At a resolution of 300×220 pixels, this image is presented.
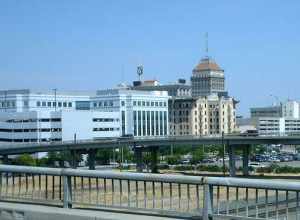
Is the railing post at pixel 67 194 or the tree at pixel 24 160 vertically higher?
the railing post at pixel 67 194

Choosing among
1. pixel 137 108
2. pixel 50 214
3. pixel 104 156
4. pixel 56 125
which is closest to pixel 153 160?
pixel 104 156

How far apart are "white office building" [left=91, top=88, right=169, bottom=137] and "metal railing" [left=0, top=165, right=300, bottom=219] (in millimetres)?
142884

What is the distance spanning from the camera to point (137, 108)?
532 ft

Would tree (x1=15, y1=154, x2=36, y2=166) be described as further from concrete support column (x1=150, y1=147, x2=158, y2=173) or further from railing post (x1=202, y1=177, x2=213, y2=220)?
railing post (x1=202, y1=177, x2=213, y2=220)

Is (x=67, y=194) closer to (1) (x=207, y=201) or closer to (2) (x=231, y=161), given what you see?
(1) (x=207, y=201)

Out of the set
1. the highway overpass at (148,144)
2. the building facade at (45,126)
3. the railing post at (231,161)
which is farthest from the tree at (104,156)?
the railing post at (231,161)

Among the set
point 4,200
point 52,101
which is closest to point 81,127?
point 52,101

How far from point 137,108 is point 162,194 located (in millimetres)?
153293

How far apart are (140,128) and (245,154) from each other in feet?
234

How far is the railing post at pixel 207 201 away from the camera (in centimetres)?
831

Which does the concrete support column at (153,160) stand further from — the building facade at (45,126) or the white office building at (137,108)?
the white office building at (137,108)

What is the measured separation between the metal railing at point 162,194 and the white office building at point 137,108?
469 ft

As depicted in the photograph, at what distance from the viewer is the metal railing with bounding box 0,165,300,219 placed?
8.08m

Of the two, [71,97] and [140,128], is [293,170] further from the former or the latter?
[71,97]
